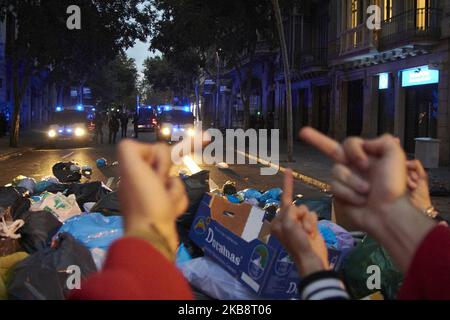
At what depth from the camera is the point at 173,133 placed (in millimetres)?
30859

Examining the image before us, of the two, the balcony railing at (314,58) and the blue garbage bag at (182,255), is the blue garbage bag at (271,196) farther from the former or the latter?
the balcony railing at (314,58)

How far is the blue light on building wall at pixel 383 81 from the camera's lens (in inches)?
912

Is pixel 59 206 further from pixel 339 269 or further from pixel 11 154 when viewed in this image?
pixel 11 154

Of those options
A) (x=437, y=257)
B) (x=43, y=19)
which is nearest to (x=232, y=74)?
(x=43, y=19)

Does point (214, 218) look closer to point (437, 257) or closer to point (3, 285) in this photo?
point (3, 285)

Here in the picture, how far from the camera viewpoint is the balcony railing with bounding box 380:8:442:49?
740 inches

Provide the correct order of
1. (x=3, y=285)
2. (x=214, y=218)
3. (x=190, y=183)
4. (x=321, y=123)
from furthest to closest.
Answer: (x=321, y=123), (x=190, y=183), (x=214, y=218), (x=3, y=285)

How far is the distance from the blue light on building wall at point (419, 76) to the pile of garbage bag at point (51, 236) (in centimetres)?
1588

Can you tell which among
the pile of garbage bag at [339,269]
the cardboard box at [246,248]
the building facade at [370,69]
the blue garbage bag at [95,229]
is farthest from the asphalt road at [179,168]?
the building facade at [370,69]

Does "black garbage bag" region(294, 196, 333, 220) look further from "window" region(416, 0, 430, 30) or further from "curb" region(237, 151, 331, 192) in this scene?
"window" region(416, 0, 430, 30)

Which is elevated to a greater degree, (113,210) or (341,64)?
(341,64)

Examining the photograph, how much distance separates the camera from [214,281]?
3.76m

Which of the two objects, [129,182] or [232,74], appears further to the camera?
[232,74]
